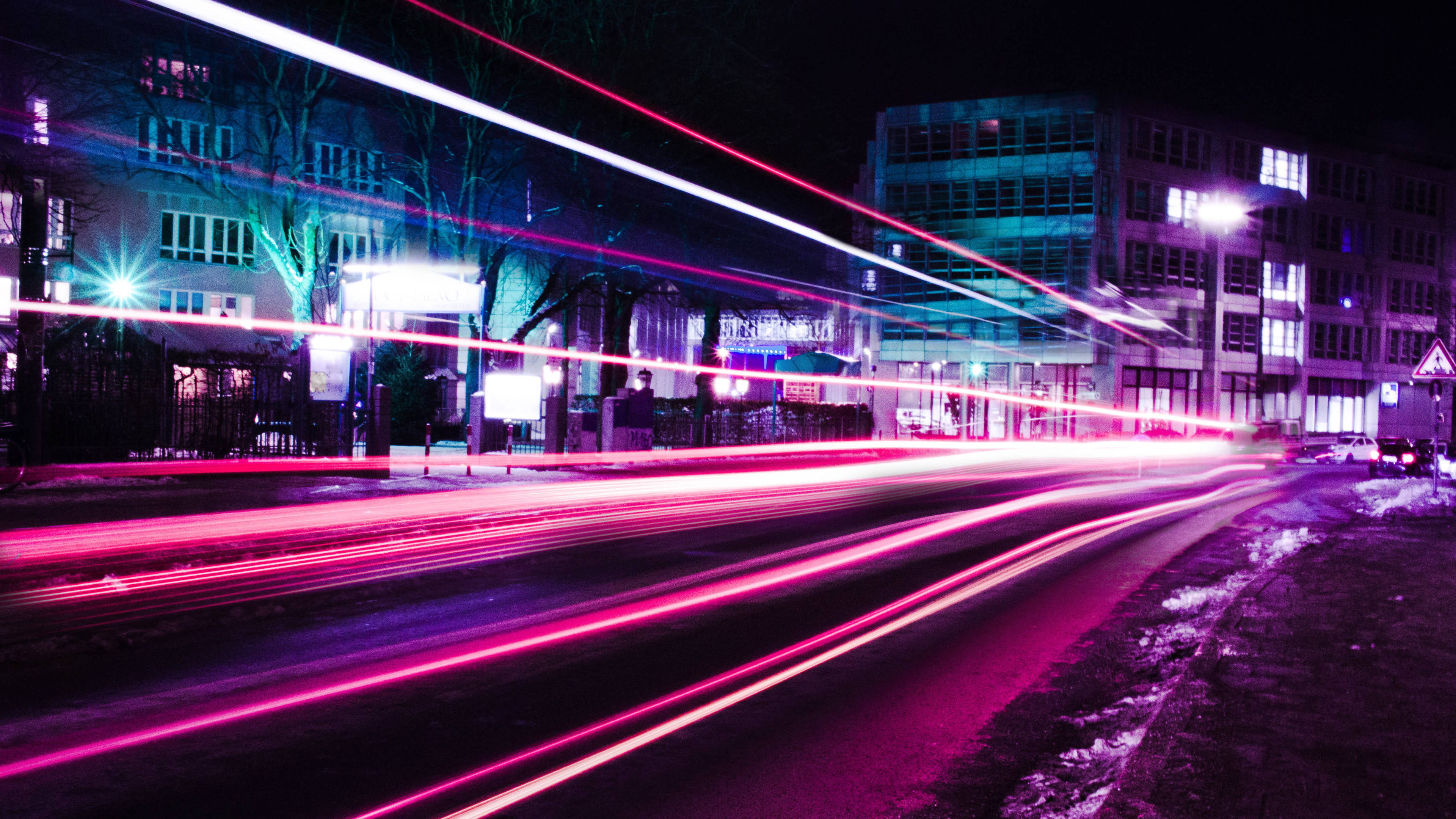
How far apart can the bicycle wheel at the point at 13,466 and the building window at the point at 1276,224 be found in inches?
2353

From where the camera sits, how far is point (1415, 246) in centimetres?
6838

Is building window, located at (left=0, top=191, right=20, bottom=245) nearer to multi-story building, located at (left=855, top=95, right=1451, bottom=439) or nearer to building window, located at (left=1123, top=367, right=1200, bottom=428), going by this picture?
multi-story building, located at (left=855, top=95, right=1451, bottom=439)

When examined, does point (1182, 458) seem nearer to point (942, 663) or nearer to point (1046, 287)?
point (1046, 287)

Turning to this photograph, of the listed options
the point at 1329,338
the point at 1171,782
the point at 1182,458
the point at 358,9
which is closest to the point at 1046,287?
the point at 1182,458

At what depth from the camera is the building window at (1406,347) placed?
68.4 metres

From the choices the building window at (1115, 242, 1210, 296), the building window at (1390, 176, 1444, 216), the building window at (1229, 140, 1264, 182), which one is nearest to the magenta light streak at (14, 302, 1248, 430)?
the building window at (1115, 242, 1210, 296)

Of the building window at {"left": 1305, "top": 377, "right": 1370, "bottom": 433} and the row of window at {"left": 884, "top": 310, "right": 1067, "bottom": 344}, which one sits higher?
the row of window at {"left": 884, "top": 310, "right": 1067, "bottom": 344}

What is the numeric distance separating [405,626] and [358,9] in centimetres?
2371

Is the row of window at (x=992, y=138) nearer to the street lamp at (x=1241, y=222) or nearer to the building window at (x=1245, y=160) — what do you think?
the street lamp at (x=1241, y=222)

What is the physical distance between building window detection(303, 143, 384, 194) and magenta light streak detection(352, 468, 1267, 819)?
83.8ft

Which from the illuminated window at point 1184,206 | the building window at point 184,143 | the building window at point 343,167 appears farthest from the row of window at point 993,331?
the building window at point 184,143

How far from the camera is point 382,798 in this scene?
191 inches

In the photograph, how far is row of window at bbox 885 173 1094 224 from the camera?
186 ft

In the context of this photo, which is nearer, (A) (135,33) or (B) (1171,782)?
(B) (1171,782)
